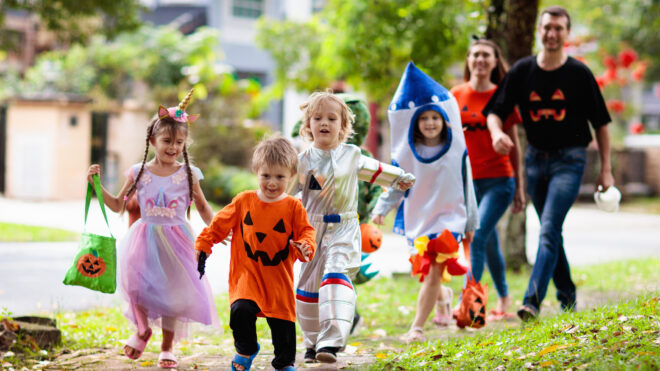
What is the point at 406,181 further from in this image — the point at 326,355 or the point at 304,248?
the point at 326,355

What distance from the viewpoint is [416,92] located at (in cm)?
543

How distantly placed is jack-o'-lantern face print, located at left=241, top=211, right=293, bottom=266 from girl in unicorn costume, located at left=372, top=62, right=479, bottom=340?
1.20m

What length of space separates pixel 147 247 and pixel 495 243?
2.77m

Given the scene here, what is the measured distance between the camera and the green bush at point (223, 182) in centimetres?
1659

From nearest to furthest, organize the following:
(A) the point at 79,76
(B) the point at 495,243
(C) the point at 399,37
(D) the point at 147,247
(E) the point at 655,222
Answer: (D) the point at 147,247
(B) the point at 495,243
(C) the point at 399,37
(E) the point at 655,222
(A) the point at 79,76

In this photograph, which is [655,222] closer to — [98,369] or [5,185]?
[5,185]

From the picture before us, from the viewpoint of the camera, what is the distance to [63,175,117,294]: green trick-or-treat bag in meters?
4.69

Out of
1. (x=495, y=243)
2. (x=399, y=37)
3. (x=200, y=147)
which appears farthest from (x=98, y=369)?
(x=200, y=147)

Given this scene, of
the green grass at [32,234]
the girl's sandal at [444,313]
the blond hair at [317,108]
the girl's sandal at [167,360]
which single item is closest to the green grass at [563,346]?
the girl's sandal at [444,313]

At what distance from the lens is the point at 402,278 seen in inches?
348

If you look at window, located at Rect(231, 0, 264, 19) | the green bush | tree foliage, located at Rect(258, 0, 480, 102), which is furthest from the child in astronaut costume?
window, located at Rect(231, 0, 264, 19)

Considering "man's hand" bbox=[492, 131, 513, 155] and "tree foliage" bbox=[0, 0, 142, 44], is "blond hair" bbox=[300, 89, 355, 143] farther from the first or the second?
"tree foliage" bbox=[0, 0, 142, 44]

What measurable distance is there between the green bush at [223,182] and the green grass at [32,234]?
4816 mm

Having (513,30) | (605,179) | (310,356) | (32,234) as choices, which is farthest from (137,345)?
(32,234)
